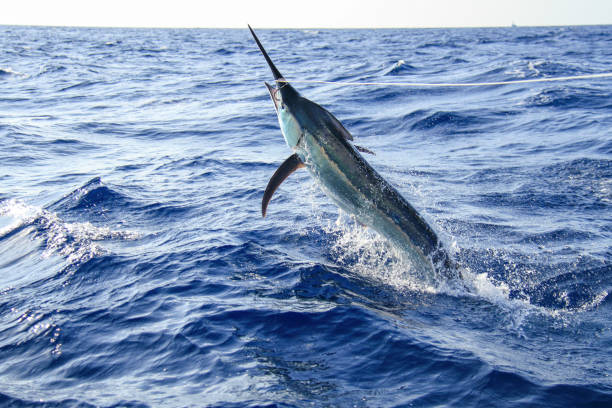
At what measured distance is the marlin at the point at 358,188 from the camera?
527 centimetres

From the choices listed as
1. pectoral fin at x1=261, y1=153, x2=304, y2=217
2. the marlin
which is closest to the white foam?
pectoral fin at x1=261, y1=153, x2=304, y2=217

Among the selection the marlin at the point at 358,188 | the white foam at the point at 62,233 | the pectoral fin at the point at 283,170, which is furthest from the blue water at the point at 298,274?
the pectoral fin at the point at 283,170

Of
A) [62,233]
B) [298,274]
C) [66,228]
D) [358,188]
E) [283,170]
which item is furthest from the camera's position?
[66,228]

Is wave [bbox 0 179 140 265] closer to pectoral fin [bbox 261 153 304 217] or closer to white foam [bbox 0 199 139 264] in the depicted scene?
white foam [bbox 0 199 139 264]

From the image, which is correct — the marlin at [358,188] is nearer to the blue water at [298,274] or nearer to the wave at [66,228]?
the blue water at [298,274]

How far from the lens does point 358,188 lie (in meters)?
5.29

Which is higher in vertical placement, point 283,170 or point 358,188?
point 283,170

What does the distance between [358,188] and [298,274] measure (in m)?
1.25

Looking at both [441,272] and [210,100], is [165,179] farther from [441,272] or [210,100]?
[210,100]

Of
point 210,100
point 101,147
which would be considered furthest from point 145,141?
point 210,100

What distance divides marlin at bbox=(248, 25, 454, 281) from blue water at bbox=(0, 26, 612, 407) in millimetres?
371

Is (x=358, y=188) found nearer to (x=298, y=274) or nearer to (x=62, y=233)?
(x=298, y=274)

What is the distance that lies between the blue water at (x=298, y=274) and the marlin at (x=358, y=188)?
37 cm

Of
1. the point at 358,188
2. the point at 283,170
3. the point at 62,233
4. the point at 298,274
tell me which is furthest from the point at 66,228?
the point at 358,188
